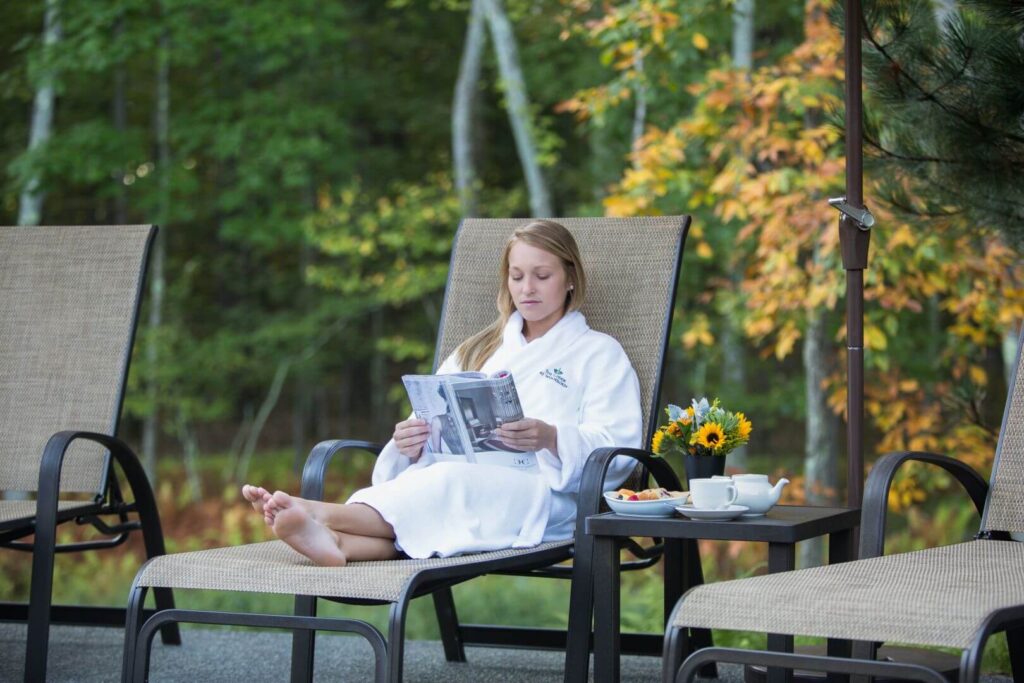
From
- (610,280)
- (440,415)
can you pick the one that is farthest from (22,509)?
(610,280)

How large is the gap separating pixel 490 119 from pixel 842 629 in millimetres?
9897

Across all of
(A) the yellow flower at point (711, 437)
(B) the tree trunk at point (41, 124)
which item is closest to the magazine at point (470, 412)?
(A) the yellow flower at point (711, 437)

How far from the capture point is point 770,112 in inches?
215

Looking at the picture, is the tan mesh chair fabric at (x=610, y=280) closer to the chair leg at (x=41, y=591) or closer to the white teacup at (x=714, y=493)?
the white teacup at (x=714, y=493)

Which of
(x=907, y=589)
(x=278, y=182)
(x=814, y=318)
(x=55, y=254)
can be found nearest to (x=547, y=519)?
(x=907, y=589)

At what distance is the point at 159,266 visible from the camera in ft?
32.4

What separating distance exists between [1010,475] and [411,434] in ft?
4.16

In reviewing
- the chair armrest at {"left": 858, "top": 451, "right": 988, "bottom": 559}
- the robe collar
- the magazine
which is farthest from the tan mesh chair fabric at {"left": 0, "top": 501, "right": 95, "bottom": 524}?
the chair armrest at {"left": 858, "top": 451, "right": 988, "bottom": 559}

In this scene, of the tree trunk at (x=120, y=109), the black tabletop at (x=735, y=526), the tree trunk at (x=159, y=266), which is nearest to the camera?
the black tabletop at (x=735, y=526)

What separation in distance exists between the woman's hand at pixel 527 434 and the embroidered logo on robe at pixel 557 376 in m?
0.24

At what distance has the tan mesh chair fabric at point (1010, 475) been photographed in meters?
2.61

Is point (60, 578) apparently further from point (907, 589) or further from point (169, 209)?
point (907, 589)

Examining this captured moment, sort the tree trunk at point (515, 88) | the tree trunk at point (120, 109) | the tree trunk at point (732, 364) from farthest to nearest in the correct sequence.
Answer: the tree trunk at point (120, 109) < the tree trunk at point (732, 364) < the tree trunk at point (515, 88)

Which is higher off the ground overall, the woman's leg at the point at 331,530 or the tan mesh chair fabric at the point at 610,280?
the tan mesh chair fabric at the point at 610,280
